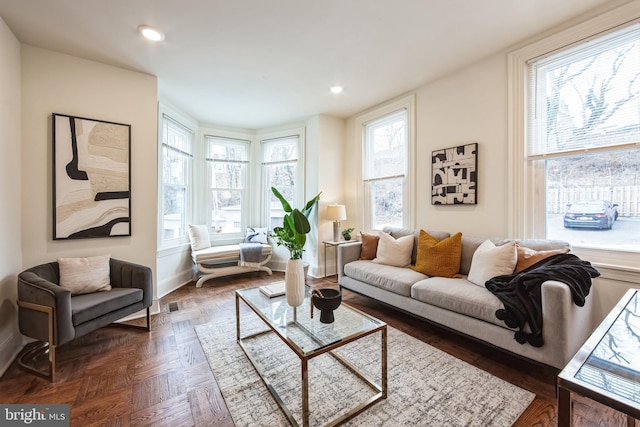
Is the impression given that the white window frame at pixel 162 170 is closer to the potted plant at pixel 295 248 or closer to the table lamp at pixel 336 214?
the table lamp at pixel 336 214

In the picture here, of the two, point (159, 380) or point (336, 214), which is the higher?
point (336, 214)

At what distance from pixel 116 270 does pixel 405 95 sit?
3.98 meters

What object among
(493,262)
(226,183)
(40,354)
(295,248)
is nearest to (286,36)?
(295,248)

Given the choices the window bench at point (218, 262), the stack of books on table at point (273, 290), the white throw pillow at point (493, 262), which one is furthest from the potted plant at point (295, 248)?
the window bench at point (218, 262)

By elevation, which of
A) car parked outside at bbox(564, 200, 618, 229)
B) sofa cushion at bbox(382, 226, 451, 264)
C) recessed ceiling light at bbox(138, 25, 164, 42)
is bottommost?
sofa cushion at bbox(382, 226, 451, 264)

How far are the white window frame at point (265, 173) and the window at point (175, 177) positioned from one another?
126cm

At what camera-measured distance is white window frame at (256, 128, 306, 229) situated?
470 cm

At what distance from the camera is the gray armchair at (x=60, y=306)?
1.81 meters

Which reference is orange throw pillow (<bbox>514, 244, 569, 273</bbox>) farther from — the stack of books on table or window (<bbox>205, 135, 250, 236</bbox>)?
window (<bbox>205, 135, 250, 236</bbox>)

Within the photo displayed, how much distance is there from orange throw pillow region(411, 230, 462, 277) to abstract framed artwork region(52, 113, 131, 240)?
10.4 feet

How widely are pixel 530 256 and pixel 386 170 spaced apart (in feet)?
7.35

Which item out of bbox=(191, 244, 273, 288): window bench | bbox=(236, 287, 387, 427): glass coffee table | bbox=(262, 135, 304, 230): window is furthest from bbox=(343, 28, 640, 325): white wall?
bbox=(191, 244, 273, 288): window bench

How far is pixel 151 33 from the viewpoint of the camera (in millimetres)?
2250

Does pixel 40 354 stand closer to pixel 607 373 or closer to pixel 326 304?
pixel 326 304
